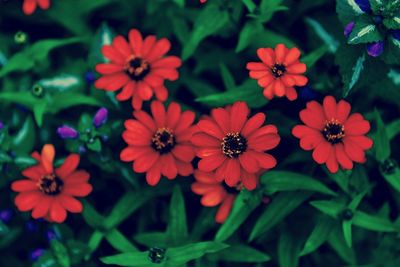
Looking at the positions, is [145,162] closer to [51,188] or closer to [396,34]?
[51,188]

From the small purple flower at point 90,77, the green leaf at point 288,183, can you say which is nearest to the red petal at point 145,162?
the green leaf at point 288,183

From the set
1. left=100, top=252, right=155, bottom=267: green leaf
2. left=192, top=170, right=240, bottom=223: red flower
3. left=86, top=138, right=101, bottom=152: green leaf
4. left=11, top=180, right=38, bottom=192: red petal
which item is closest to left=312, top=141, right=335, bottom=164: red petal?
left=192, top=170, right=240, bottom=223: red flower

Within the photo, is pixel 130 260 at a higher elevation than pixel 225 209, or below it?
below

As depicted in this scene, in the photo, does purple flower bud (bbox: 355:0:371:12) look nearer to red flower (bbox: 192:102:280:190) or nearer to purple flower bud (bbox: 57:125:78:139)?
red flower (bbox: 192:102:280:190)

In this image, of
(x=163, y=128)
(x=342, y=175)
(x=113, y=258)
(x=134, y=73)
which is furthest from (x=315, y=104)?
(x=113, y=258)

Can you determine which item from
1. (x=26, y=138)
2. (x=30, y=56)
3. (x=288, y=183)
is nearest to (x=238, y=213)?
(x=288, y=183)

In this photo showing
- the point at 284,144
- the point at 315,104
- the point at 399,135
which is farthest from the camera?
the point at 399,135

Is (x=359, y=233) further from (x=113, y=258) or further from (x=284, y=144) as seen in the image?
(x=113, y=258)
